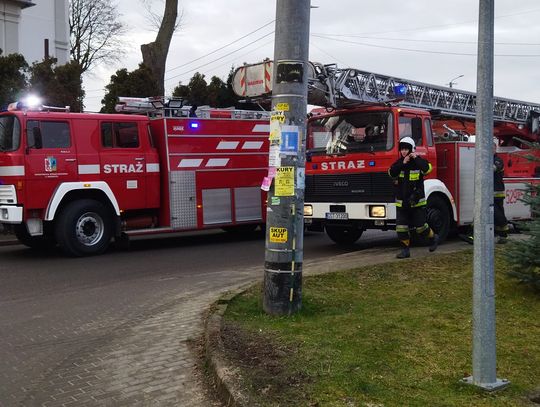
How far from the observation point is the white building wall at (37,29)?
28.2m

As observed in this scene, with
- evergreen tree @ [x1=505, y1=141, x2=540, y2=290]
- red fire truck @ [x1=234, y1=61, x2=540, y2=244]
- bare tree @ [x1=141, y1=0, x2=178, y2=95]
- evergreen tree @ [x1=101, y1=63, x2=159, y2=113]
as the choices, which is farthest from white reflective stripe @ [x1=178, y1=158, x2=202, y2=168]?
bare tree @ [x1=141, y1=0, x2=178, y2=95]

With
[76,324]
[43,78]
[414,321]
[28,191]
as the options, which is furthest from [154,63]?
[414,321]

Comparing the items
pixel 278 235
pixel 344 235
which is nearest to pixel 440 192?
pixel 344 235

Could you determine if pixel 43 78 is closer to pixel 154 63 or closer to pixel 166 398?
pixel 154 63

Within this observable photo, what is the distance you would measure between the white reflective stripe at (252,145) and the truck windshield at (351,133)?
2172mm

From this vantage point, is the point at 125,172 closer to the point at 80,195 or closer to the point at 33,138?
the point at 80,195

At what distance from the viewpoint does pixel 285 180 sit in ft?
18.9

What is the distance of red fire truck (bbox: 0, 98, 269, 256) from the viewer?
34.6 ft

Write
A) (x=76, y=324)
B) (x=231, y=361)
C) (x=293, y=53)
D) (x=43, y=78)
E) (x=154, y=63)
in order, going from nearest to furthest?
(x=231, y=361), (x=293, y=53), (x=76, y=324), (x=43, y=78), (x=154, y=63)

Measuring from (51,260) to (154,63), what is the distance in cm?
1025

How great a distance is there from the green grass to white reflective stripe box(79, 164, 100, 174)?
5.38 metres

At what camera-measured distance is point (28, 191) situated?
10.4 m

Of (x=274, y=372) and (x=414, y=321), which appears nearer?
(x=274, y=372)

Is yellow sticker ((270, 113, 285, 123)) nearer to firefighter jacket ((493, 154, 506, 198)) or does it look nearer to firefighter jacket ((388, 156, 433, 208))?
firefighter jacket ((388, 156, 433, 208))
